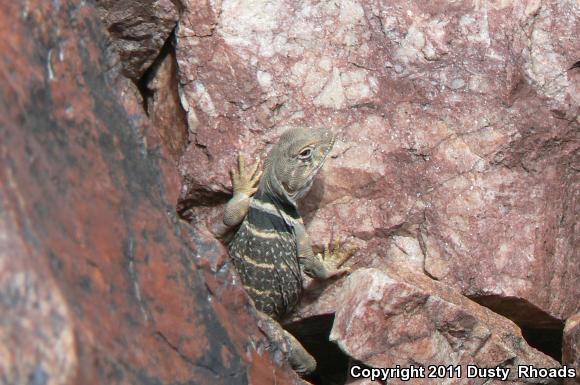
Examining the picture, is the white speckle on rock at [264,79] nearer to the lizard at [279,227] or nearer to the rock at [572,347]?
the lizard at [279,227]

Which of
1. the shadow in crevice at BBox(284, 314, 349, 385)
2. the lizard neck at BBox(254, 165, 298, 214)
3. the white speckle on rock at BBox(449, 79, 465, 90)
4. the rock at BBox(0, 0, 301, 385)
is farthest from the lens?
the shadow in crevice at BBox(284, 314, 349, 385)

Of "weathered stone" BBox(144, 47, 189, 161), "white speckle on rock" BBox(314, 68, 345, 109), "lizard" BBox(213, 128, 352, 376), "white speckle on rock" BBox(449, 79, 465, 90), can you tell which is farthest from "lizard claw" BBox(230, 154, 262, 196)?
"white speckle on rock" BBox(449, 79, 465, 90)

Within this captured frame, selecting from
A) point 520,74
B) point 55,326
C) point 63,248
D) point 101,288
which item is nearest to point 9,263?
point 55,326

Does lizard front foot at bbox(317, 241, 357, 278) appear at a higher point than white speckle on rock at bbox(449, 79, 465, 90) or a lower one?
lower

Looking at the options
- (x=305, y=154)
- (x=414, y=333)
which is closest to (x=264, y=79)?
(x=305, y=154)

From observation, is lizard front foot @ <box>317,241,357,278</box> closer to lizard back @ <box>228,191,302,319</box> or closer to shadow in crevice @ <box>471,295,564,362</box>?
lizard back @ <box>228,191,302,319</box>

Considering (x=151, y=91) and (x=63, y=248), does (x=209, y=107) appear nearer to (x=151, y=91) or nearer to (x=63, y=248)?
(x=151, y=91)

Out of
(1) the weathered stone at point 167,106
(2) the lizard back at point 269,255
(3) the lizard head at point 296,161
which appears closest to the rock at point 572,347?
(2) the lizard back at point 269,255
